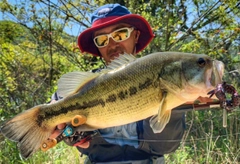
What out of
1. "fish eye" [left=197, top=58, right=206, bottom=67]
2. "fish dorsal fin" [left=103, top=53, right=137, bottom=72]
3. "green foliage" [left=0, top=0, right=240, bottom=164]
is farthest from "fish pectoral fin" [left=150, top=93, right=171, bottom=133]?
"green foliage" [left=0, top=0, right=240, bottom=164]

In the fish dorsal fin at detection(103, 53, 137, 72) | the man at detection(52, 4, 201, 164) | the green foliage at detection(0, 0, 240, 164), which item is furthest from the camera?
the green foliage at detection(0, 0, 240, 164)

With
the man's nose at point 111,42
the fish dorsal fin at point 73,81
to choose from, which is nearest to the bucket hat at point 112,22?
the man's nose at point 111,42

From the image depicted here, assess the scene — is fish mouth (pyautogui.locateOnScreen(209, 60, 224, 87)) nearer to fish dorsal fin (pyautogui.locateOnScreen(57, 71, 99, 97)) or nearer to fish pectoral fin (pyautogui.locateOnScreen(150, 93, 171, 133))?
fish pectoral fin (pyautogui.locateOnScreen(150, 93, 171, 133))

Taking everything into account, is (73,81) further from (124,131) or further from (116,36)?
(116,36)

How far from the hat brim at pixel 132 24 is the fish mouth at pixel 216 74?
116 centimetres

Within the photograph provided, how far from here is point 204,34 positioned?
589 centimetres

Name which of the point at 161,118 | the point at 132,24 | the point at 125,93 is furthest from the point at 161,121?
the point at 132,24

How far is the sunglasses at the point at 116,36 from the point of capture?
2.59 meters

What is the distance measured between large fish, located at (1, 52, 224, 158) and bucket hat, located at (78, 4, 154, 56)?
810 mm

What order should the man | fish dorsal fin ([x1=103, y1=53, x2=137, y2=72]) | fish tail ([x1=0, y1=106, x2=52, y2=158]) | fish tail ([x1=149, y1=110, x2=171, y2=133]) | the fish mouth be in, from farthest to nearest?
the man
fish tail ([x1=0, y1=106, x2=52, y2=158])
fish dorsal fin ([x1=103, y1=53, x2=137, y2=72])
fish tail ([x1=149, y1=110, x2=171, y2=133])
the fish mouth

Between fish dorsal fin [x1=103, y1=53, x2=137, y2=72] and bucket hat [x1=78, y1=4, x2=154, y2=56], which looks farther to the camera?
bucket hat [x1=78, y1=4, x2=154, y2=56]

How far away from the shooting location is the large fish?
1602mm

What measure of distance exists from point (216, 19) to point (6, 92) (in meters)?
4.55

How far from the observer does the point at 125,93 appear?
1778 mm
